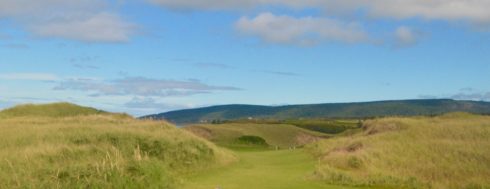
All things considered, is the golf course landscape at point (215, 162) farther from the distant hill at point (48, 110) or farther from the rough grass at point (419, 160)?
the distant hill at point (48, 110)

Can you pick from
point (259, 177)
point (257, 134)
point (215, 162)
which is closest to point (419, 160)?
point (259, 177)

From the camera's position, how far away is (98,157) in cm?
2169

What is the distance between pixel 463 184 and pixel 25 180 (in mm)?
15355

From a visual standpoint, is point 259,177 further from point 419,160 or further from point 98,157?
point 419,160

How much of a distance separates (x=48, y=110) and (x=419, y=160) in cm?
4190

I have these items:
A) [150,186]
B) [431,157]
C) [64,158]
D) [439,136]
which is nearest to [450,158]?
[431,157]

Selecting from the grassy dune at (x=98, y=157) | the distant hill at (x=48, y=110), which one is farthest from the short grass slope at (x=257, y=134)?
the grassy dune at (x=98, y=157)

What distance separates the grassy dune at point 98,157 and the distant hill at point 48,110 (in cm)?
2180

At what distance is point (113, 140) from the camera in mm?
26859

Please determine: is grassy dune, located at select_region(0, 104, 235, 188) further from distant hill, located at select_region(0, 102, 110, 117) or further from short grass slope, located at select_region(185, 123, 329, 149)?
short grass slope, located at select_region(185, 123, 329, 149)

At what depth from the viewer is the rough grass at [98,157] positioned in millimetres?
16328

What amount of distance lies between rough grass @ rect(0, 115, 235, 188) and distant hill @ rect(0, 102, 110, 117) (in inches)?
864

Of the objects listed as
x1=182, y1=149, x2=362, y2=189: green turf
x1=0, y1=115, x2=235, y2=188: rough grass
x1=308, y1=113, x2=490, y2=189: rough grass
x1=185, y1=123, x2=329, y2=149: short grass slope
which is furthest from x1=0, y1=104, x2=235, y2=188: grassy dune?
x1=185, y1=123, x2=329, y2=149: short grass slope

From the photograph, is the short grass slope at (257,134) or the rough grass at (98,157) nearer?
the rough grass at (98,157)
